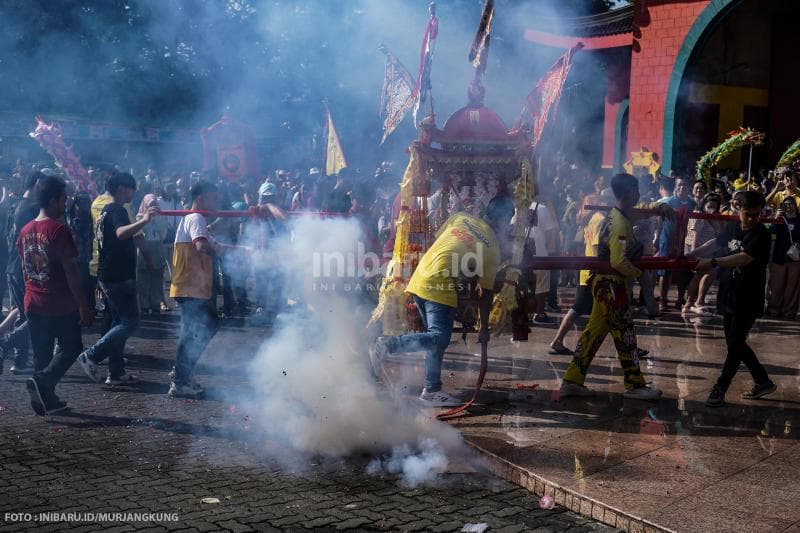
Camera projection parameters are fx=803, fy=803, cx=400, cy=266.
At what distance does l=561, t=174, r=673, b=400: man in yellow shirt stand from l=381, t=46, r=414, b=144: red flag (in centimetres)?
228

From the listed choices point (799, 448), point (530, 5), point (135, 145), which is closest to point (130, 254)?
point (799, 448)

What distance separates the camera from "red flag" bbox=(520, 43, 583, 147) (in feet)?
23.6

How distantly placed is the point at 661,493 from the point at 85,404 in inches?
183

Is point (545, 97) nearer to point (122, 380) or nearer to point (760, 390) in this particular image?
point (760, 390)

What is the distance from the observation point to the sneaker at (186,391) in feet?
22.7

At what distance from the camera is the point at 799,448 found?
17.1 feet

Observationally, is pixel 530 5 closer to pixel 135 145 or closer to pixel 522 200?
pixel 522 200

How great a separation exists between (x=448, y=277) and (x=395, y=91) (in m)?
2.56

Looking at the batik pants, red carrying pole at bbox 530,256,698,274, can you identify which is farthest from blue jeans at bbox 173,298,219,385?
the batik pants

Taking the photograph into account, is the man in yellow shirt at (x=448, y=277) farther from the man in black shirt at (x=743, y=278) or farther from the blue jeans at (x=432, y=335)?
the man in black shirt at (x=743, y=278)

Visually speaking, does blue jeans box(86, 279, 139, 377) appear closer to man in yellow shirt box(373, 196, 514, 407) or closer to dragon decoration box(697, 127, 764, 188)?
man in yellow shirt box(373, 196, 514, 407)

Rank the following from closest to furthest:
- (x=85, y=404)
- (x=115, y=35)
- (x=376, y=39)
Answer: (x=85, y=404) → (x=115, y=35) → (x=376, y=39)

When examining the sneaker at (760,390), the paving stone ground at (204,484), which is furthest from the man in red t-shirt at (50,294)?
the sneaker at (760,390)

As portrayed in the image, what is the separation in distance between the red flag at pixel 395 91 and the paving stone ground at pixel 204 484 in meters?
3.18
